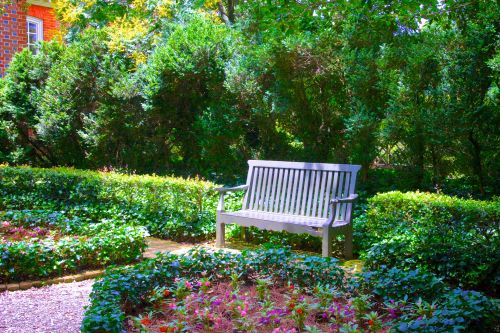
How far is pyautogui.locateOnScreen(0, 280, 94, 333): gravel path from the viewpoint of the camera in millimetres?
4391

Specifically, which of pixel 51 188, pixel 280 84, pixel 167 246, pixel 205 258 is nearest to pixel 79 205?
pixel 51 188

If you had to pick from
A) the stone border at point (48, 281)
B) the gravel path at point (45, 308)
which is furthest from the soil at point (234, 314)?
the stone border at point (48, 281)

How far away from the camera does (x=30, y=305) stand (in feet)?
16.1

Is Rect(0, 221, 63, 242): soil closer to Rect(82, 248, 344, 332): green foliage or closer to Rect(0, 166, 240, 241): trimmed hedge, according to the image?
Rect(0, 166, 240, 241): trimmed hedge

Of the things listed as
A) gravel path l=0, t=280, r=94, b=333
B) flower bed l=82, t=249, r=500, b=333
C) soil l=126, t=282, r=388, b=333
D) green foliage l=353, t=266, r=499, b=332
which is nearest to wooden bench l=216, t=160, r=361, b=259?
flower bed l=82, t=249, r=500, b=333

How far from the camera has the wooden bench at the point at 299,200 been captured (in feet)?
21.6

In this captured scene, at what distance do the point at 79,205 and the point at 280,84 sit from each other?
398 cm

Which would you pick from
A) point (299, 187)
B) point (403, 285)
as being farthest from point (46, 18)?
point (403, 285)

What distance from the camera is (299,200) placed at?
24.1 ft

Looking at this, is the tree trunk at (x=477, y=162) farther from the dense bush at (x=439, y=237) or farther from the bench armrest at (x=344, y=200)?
the bench armrest at (x=344, y=200)

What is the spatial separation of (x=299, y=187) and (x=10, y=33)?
40.3 ft

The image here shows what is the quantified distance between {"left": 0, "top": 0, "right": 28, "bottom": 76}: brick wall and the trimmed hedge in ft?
22.1

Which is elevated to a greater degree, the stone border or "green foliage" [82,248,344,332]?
"green foliage" [82,248,344,332]

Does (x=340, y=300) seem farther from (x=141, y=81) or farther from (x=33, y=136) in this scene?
(x=33, y=136)
